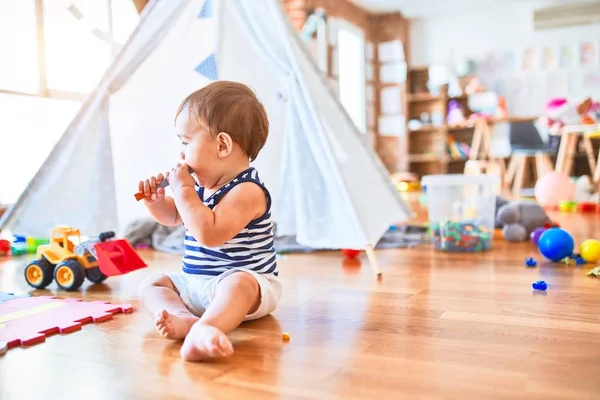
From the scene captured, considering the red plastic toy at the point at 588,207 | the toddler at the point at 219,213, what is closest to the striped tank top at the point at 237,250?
the toddler at the point at 219,213

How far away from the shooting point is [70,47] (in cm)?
298

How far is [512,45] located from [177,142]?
196 inches

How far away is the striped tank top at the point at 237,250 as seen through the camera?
1.09 meters

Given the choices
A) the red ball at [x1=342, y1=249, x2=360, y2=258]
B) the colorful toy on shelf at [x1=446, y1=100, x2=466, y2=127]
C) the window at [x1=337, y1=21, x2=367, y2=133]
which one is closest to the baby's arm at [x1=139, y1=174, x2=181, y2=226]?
the red ball at [x1=342, y1=249, x2=360, y2=258]

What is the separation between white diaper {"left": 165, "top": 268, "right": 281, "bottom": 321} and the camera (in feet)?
3.52

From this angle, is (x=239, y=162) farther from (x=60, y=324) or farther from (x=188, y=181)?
(x=60, y=324)

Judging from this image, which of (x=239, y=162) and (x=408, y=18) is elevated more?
(x=408, y=18)

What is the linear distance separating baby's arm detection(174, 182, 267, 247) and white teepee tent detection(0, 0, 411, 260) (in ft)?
2.30

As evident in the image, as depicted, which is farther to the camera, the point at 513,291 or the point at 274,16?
the point at 274,16

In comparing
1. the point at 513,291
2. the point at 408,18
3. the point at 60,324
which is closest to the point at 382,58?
the point at 408,18

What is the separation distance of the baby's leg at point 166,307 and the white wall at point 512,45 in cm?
566

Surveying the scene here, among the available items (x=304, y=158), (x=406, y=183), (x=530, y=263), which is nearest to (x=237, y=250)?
(x=304, y=158)

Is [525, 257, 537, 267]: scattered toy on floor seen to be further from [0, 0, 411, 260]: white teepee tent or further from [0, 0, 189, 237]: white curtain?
[0, 0, 189, 237]: white curtain

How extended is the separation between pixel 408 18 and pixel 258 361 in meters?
6.22
